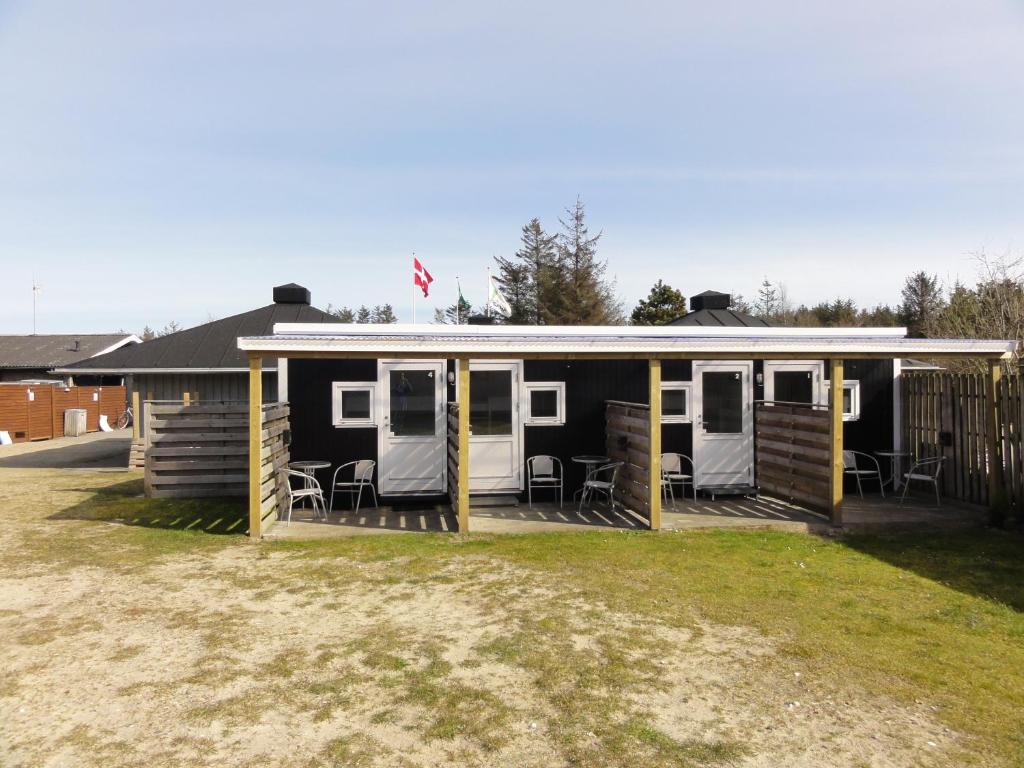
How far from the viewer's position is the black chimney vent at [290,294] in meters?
14.3

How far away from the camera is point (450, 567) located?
5.95 m

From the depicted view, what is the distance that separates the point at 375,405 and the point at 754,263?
128ft

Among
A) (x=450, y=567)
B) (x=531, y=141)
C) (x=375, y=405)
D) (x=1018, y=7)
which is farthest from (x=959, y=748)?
(x=531, y=141)

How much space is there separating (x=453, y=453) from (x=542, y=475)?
4.85ft

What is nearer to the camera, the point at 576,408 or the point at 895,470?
the point at 576,408

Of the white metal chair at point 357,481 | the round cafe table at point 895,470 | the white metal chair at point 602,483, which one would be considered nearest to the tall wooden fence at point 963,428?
the round cafe table at point 895,470

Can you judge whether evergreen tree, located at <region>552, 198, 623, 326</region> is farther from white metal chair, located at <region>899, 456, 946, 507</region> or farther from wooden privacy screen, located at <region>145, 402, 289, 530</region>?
wooden privacy screen, located at <region>145, 402, 289, 530</region>

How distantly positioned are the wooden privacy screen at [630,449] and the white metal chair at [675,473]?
25.7 inches

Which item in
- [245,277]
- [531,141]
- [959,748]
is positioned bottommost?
[959,748]

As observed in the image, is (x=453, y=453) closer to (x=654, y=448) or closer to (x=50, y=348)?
(x=654, y=448)

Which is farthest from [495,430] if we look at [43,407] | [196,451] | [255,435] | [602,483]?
[43,407]

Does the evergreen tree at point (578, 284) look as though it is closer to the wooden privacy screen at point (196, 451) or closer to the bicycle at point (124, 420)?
the bicycle at point (124, 420)

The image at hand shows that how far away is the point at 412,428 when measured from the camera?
884 centimetres

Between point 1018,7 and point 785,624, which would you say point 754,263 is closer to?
point 1018,7
